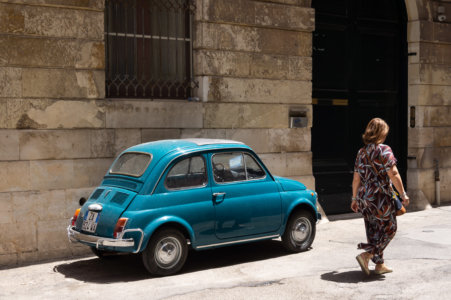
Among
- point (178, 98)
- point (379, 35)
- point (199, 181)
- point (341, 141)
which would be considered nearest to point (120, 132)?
point (178, 98)

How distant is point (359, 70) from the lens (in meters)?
12.5

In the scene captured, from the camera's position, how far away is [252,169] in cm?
823

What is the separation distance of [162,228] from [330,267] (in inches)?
82.3

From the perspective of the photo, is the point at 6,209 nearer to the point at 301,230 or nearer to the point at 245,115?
the point at 301,230

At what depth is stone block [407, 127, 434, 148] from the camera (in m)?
12.9

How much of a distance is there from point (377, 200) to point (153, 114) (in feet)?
12.9

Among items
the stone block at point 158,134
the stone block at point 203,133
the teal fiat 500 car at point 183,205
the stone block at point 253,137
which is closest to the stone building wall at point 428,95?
the stone block at point 253,137

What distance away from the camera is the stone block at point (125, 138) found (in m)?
9.28

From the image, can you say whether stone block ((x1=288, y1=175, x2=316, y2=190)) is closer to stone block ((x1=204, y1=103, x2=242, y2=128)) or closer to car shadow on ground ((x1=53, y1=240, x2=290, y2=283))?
stone block ((x1=204, y1=103, x2=242, y2=128))

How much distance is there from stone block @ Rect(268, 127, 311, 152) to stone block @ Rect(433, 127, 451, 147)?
331 cm

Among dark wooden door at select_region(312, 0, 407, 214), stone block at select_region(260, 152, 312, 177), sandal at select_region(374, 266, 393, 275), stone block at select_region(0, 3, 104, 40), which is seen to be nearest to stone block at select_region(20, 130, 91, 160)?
stone block at select_region(0, 3, 104, 40)

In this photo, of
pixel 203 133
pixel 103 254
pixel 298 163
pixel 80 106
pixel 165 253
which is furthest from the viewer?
pixel 298 163

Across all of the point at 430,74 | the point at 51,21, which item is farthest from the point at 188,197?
the point at 430,74

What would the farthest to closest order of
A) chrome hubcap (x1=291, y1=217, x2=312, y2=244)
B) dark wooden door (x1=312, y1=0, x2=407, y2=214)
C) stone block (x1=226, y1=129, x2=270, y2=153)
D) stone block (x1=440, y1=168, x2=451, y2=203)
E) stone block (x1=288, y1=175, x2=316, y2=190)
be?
stone block (x1=440, y1=168, x2=451, y2=203)
dark wooden door (x1=312, y1=0, x2=407, y2=214)
stone block (x1=288, y1=175, x2=316, y2=190)
stone block (x1=226, y1=129, x2=270, y2=153)
chrome hubcap (x1=291, y1=217, x2=312, y2=244)
